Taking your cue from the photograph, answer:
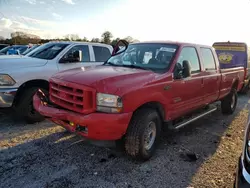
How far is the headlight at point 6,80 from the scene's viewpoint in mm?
4668

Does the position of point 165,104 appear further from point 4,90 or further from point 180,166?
point 4,90

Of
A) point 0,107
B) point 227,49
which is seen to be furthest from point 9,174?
point 227,49

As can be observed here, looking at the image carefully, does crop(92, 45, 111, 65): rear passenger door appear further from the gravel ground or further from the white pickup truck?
the gravel ground

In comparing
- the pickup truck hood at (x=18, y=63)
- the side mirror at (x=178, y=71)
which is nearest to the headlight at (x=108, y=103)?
the side mirror at (x=178, y=71)

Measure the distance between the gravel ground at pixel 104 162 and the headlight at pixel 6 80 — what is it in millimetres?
988

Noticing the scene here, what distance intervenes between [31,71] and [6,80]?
1.87 feet

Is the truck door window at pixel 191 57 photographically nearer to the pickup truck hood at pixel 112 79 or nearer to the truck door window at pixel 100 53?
the pickup truck hood at pixel 112 79

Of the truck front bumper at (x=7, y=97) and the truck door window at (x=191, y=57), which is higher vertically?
the truck door window at (x=191, y=57)

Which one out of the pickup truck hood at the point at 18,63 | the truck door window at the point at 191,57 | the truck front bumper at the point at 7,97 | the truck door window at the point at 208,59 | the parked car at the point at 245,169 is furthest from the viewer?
the truck door window at the point at 208,59

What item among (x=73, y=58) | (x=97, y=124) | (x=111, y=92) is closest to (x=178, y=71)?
(x=111, y=92)

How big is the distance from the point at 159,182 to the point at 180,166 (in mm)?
633

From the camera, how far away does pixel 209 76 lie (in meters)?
Result: 5.13

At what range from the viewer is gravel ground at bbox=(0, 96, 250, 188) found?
3135 millimetres

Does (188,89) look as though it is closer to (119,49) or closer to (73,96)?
(119,49)
